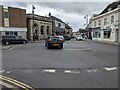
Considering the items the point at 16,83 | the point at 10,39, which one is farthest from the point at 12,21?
the point at 16,83

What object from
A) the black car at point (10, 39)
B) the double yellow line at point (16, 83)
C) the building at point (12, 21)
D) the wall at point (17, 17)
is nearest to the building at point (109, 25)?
the black car at point (10, 39)

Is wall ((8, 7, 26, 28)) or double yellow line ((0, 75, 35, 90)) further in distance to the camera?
wall ((8, 7, 26, 28))

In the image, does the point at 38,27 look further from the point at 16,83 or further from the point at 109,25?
the point at 16,83

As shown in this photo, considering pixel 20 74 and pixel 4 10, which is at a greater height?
pixel 4 10

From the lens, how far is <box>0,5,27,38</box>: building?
138 ft

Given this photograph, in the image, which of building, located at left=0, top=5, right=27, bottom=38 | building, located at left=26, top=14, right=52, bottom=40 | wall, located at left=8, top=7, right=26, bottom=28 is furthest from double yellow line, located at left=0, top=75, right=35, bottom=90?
building, located at left=26, top=14, right=52, bottom=40

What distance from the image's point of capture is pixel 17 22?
1784 inches

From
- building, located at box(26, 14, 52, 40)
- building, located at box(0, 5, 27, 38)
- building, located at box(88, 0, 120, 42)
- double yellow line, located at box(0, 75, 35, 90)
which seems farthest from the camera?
building, located at box(26, 14, 52, 40)

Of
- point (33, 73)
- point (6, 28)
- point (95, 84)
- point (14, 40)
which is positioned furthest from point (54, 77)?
point (6, 28)

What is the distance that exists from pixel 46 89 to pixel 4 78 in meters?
2.32

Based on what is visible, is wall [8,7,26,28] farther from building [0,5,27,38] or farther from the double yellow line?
the double yellow line

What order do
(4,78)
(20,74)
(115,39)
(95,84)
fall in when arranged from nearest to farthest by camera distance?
(95,84)
(4,78)
(20,74)
(115,39)

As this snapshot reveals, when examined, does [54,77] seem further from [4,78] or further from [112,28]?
[112,28]

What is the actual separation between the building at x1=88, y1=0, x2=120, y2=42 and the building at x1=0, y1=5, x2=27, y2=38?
18.4 m
